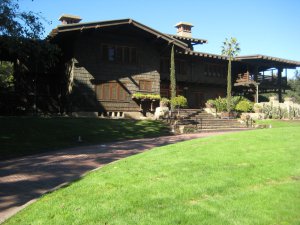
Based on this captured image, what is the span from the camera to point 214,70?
3869 centimetres

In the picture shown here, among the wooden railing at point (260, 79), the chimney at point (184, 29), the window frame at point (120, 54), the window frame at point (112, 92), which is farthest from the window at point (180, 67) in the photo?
the window frame at point (112, 92)

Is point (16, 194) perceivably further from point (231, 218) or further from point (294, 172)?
point (294, 172)

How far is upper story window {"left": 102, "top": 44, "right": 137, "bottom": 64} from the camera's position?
28.4 metres

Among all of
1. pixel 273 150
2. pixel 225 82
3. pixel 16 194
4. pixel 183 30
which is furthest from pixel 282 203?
pixel 183 30

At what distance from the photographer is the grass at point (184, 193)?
A: 19.7 feet

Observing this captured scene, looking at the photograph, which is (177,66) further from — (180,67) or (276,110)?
(276,110)

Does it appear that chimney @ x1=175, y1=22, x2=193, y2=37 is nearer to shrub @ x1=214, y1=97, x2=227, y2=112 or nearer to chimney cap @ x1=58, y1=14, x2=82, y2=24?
shrub @ x1=214, y1=97, x2=227, y2=112

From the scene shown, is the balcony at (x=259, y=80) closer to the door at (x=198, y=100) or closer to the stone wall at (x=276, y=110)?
the stone wall at (x=276, y=110)

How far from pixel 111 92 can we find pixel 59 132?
33.6ft

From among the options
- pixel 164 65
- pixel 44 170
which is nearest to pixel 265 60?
pixel 164 65

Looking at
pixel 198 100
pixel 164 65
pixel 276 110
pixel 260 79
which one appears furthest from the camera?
pixel 260 79

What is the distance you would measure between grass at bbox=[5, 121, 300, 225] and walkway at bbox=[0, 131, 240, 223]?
65 centimetres

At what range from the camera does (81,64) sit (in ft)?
88.4

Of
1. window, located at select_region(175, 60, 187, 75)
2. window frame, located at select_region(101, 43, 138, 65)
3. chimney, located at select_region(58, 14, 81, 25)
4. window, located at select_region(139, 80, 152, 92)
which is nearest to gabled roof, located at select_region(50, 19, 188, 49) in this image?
window frame, located at select_region(101, 43, 138, 65)
